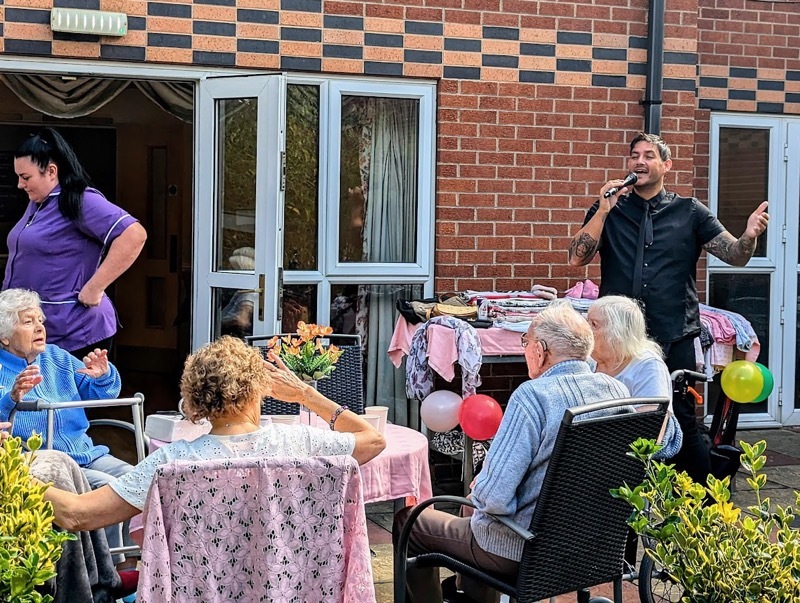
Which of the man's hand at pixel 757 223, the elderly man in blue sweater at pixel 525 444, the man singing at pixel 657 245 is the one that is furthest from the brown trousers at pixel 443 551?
the man's hand at pixel 757 223

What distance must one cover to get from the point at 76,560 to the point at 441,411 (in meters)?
3.03

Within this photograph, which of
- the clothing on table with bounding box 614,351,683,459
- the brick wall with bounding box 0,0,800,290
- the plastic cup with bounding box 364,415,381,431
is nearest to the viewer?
the plastic cup with bounding box 364,415,381,431

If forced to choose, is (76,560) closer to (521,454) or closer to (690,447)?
(521,454)

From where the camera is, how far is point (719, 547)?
7.40 feet

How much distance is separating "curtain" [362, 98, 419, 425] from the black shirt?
4.09ft

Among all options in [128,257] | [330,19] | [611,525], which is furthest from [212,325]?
[611,525]

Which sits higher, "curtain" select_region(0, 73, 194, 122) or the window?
"curtain" select_region(0, 73, 194, 122)

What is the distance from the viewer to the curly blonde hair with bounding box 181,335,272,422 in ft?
10.1

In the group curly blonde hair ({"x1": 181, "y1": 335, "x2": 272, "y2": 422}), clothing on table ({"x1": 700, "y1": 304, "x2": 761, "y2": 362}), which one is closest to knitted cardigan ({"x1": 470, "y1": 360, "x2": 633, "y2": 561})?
curly blonde hair ({"x1": 181, "y1": 335, "x2": 272, "y2": 422})

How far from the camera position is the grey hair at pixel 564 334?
11.9ft

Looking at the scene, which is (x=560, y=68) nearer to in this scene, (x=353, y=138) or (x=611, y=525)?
(x=353, y=138)

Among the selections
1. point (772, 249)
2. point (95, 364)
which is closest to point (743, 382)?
point (772, 249)

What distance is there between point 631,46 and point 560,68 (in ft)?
1.51

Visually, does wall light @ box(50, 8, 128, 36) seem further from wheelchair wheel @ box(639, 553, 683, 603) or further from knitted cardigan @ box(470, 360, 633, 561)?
wheelchair wheel @ box(639, 553, 683, 603)
